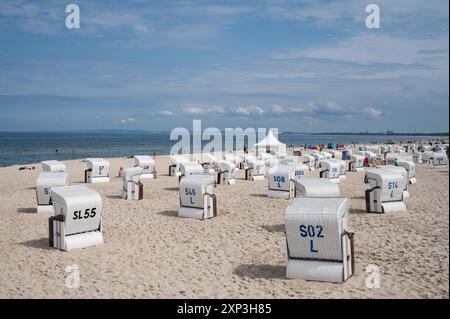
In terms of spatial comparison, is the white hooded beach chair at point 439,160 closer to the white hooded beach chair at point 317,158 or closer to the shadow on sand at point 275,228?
the white hooded beach chair at point 317,158

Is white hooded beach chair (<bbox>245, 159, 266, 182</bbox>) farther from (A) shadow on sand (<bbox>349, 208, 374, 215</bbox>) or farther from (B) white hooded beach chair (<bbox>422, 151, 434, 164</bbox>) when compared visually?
(B) white hooded beach chair (<bbox>422, 151, 434, 164</bbox>)

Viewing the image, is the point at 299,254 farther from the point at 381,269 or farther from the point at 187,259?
the point at 187,259

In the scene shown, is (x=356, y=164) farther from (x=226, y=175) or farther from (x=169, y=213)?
(x=169, y=213)

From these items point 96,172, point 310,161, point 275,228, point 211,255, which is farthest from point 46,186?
point 310,161

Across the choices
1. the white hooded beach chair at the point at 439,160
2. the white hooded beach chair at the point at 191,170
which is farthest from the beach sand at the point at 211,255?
the white hooded beach chair at the point at 439,160

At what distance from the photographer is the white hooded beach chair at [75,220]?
399 inches

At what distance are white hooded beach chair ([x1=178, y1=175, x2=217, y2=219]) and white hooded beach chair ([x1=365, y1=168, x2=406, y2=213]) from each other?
5198 millimetres

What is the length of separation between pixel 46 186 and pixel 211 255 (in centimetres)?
742

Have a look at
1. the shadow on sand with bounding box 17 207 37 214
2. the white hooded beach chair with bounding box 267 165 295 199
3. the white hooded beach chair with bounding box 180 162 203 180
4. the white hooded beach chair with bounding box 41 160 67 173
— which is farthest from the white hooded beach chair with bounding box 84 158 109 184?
the white hooded beach chair with bounding box 267 165 295 199

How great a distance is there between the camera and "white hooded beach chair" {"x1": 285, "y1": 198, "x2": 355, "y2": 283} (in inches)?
302

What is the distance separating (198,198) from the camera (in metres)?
13.5
